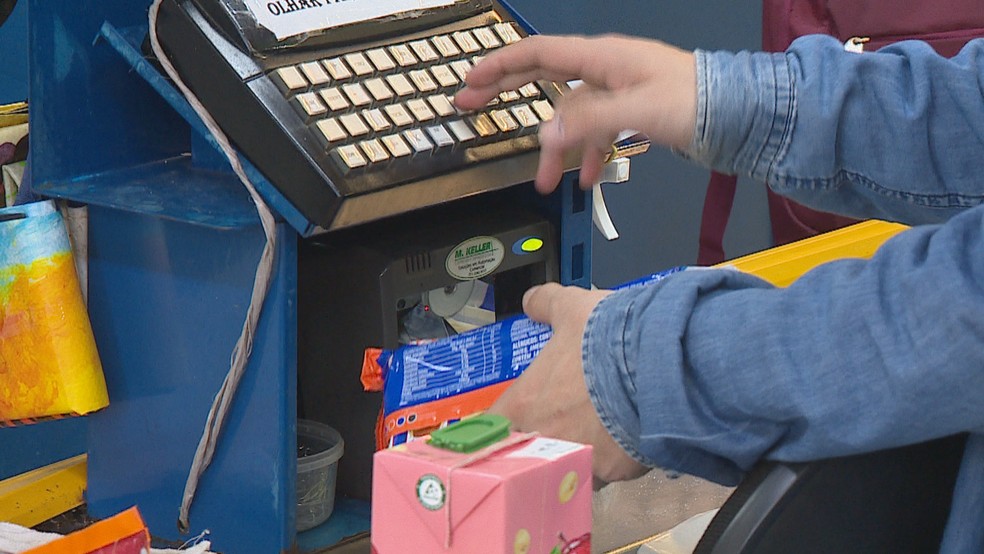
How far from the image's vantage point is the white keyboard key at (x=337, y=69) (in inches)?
35.6

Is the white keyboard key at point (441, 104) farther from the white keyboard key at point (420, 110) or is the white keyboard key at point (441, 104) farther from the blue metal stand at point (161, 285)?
the blue metal stand at point (161, 285)

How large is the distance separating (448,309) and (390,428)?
0.18 meters

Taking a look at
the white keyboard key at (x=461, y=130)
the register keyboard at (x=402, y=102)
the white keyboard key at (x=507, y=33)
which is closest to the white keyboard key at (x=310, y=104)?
the register keyboard at (x=402, y=102)

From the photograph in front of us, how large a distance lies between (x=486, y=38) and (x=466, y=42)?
22mm

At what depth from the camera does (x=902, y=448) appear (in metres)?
0.70

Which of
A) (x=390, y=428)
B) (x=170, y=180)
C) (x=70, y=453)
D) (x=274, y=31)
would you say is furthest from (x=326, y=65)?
(x=70, y=453)

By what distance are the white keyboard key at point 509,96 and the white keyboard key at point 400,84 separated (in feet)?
0.27

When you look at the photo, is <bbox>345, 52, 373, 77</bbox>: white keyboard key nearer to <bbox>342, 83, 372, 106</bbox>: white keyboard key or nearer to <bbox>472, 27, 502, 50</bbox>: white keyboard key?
<bbox>342, 83, 372, 106</bbox>: white keyboard key

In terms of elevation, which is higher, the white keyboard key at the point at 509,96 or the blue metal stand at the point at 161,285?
the white keyboard key at the point at 509,96

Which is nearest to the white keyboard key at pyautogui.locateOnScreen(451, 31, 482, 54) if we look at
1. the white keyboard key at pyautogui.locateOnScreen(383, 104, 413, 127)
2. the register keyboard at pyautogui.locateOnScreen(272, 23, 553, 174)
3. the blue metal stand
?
the register keyboard at pyautogui.locateOnScreen(272, 23, 553, 174)

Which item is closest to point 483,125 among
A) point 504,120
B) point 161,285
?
point 504,120

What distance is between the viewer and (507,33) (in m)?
1.03

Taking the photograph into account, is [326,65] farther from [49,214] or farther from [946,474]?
[946,474]

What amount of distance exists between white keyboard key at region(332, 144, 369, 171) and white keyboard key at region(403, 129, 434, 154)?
5 centimetres
